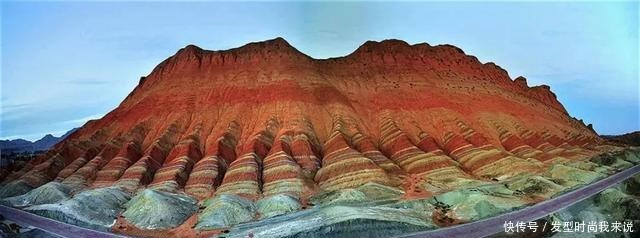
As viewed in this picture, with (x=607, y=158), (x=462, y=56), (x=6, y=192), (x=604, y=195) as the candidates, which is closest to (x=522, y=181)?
(x=604, y=195)

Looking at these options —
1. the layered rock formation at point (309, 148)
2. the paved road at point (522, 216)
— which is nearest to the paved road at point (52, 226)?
the layered rock formation at point (309, 148)

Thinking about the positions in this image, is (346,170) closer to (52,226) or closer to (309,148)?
(309,148)

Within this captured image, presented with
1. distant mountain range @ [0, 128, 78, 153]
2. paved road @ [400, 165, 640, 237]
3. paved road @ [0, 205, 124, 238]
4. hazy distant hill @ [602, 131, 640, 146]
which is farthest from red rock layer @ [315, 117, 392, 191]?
hazy distant hill @ [602, 131, 640, 146]

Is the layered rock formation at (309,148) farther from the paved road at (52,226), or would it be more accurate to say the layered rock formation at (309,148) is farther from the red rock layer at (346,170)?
the paved road at (52,226)

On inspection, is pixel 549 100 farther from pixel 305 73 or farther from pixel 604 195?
pixel 604 195

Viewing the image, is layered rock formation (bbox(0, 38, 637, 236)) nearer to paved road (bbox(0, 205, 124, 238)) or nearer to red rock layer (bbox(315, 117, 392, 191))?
red rock layer (bbox(315, 117, 392, 191))
